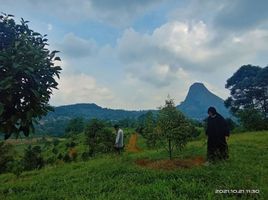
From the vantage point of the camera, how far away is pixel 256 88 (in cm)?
6306

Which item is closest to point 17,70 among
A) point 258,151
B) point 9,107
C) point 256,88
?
point 9,107

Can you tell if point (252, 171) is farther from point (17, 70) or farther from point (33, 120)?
point (17, 70)

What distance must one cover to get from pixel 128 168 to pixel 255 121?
36454 millimetres

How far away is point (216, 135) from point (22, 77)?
771 cm

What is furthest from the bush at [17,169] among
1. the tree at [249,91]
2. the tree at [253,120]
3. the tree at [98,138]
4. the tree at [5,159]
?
the tree at [249,91]

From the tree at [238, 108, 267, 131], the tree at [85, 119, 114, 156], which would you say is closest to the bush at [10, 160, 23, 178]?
the tree at [85, 119, 114, 156]

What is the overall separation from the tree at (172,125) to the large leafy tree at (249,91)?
150 feet

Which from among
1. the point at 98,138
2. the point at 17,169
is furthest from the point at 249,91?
the point at 17,169

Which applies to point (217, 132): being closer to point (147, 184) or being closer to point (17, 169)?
point (147, 184)

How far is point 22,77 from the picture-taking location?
322 inches

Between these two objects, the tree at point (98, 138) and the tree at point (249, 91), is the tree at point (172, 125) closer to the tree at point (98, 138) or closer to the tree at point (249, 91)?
the tree at point (98, 138)

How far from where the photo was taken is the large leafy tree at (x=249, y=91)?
6209cm

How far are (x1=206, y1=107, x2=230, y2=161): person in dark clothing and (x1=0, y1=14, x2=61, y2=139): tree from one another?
6.56 metres

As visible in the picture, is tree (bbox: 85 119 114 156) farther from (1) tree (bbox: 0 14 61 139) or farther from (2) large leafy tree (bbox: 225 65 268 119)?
(2) large leafy tree (bbox: 225 65 268 119)
